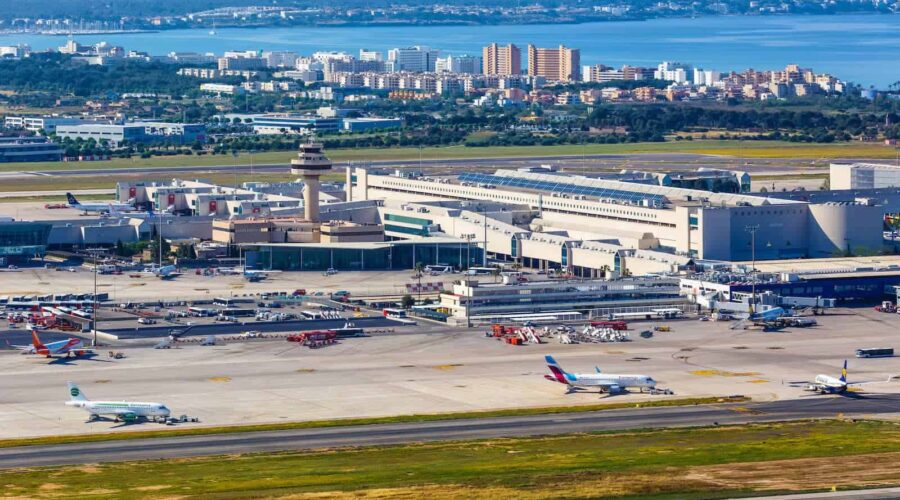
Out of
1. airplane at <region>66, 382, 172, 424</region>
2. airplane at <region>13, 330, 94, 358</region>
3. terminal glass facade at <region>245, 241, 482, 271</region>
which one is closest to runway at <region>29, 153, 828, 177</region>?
terminal glass facade at <region>245, 241, 482, 271</region>

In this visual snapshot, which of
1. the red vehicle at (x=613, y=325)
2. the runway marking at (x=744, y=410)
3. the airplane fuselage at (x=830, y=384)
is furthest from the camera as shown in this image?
the red vehicle at (x=613, y=325)

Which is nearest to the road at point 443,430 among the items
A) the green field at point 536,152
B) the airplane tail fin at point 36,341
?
the airplane tail fin at point 36,341

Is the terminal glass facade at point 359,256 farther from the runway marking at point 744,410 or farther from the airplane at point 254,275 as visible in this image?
the runway marking at point 744,410

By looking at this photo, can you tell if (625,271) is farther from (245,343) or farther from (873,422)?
(873,422)

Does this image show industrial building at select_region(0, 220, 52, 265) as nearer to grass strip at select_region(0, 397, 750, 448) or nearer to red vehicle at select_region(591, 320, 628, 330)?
red vehicle at select_region(591, 320, 628, 330)

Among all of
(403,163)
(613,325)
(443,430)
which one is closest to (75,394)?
(443,430)

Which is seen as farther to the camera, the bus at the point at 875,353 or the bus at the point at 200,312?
the bus at the point at 200,312

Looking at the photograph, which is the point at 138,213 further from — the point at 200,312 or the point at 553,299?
the point at 553,299
